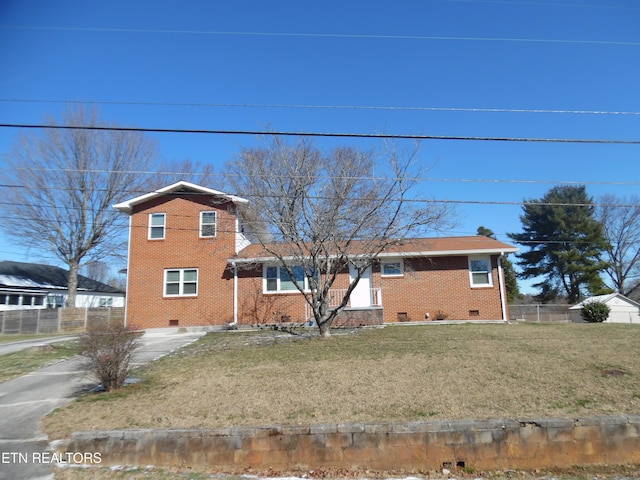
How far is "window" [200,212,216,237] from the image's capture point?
18.8m

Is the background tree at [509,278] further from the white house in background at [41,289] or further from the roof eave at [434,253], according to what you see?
the white house in background at [41,289]

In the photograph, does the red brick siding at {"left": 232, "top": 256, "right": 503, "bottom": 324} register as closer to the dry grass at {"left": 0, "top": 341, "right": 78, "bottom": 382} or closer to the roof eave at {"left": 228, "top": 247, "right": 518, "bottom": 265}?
the roof eave at {"left": 228, "top": 247, "right": 518, "bottom": 265}

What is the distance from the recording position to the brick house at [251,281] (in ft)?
58.6

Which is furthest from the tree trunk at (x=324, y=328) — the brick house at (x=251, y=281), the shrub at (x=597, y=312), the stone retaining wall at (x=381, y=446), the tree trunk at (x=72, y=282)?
the tree trunk at (x=72, y=282)

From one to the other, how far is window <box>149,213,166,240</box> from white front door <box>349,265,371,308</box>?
9.11 m

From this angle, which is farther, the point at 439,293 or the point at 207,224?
the point at 207,224

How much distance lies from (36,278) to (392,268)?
100 feet

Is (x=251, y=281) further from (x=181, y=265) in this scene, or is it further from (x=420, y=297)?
(x=420, y=297)

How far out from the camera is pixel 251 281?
18.3 m

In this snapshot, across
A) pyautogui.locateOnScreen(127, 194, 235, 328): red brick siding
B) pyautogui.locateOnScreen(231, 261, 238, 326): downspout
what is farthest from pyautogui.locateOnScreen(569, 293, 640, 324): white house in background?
pyautogui.locateOnScreen(127, 194, 235, 328): red brick siding

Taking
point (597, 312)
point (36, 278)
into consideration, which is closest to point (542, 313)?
point (597, 312)

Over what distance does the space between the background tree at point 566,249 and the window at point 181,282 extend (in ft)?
100

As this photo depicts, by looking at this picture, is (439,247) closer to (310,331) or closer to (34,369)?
(310,331)

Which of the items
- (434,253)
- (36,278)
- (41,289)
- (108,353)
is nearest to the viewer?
(108,353)
